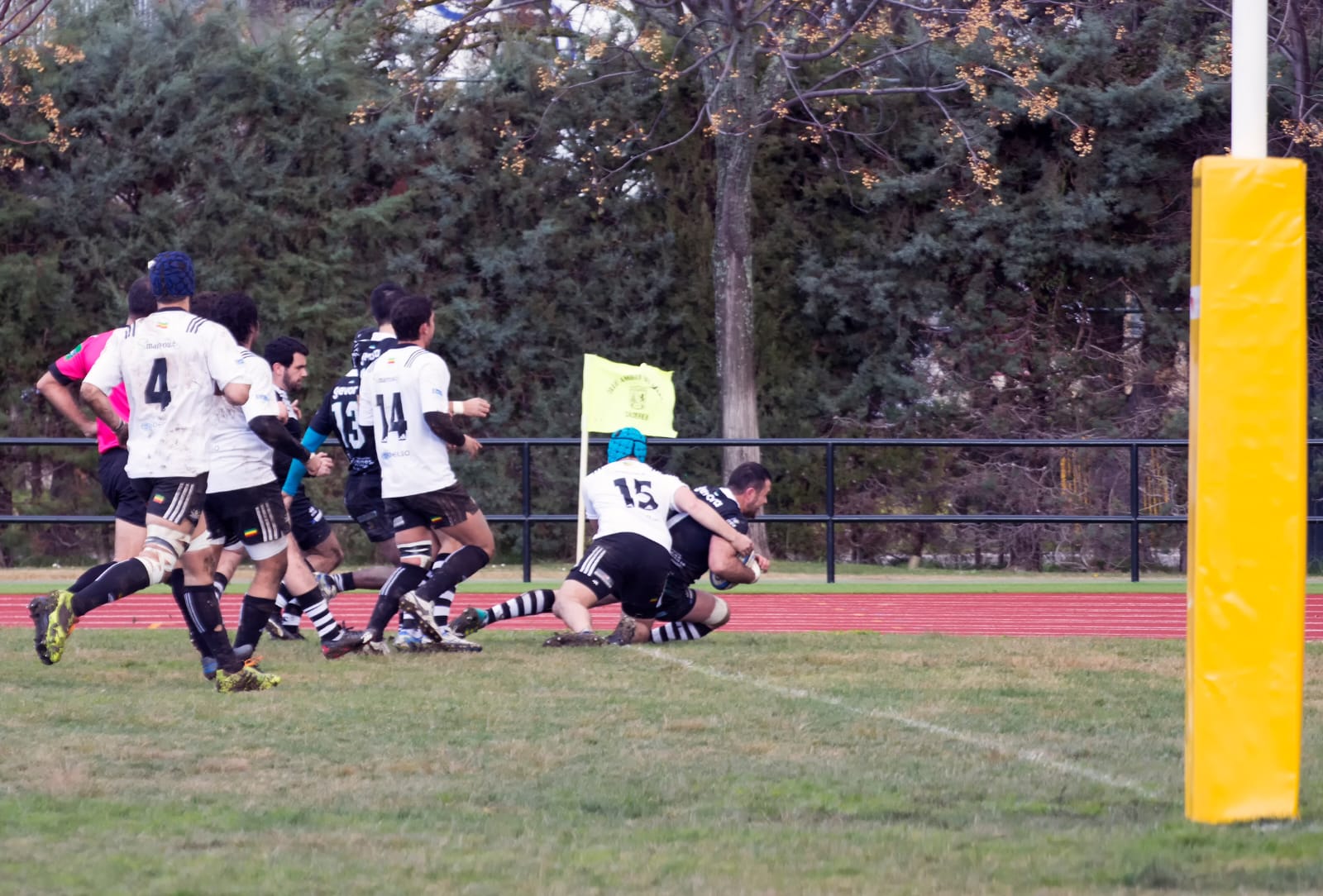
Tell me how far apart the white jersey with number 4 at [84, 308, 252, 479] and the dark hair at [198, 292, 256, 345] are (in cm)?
65

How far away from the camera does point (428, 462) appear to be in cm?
915

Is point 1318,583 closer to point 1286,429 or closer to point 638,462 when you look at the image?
point 638,462

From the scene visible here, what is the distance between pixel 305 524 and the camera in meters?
10.6

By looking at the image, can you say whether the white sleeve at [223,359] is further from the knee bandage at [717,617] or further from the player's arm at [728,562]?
the knee bandage at [717,617]

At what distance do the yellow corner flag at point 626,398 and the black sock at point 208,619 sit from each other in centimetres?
684

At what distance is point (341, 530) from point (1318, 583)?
373 inches

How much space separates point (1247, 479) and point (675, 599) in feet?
18.6

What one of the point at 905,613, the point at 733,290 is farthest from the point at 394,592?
the point at 733,290

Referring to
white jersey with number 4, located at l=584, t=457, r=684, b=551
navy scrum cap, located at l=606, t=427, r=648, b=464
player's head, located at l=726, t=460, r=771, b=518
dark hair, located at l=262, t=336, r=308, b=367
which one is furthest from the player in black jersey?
dark hair, located at l=262, t=336, r=308, b=367

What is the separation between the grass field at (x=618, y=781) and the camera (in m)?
4.33

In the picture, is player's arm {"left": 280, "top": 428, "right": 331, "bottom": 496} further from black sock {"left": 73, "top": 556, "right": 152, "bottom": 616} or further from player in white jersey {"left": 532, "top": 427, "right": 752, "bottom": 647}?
black sock {"left": 73, "top": 556, "right": 152, "bottom": 616}

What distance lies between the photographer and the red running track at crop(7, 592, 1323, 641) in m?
11.9

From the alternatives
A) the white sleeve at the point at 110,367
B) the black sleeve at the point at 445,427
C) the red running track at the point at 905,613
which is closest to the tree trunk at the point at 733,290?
the red running track at the point at 905,613

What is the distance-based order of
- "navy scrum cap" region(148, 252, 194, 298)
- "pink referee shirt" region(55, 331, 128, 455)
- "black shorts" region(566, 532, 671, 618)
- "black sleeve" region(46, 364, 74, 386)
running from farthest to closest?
"black shorts" region(566, 532, 671, 618) < "black sleeve" region(46, 364, 74, 386) < "pink referee shirt" region(55, 331, 128, 455) < "navy scrum cap" region(148, 252, 194, 298)
